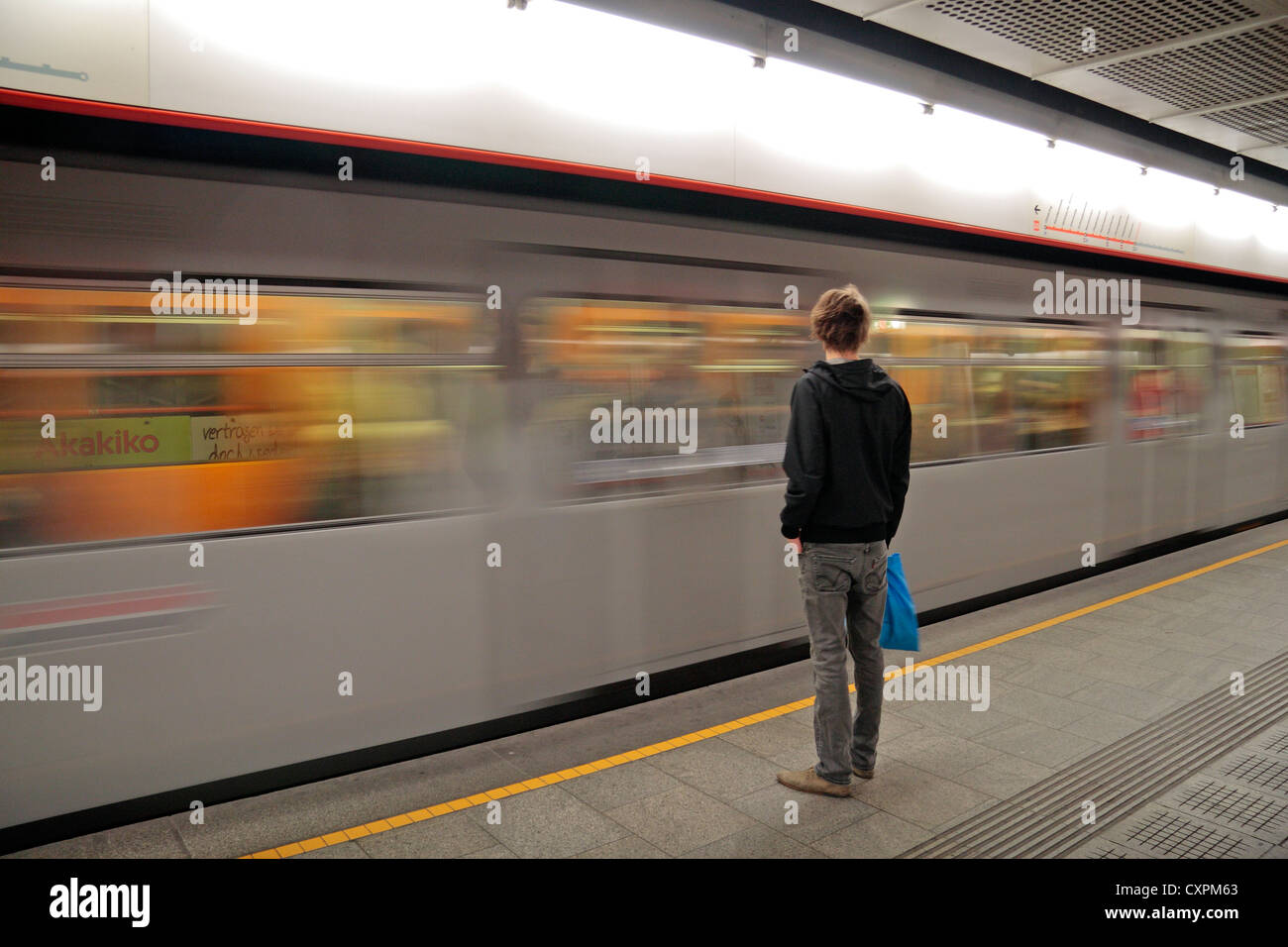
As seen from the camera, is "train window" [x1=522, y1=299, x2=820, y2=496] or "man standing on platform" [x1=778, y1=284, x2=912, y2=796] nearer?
"man standing on platform" [x1=778, y1=284, x2=912, y2=796]

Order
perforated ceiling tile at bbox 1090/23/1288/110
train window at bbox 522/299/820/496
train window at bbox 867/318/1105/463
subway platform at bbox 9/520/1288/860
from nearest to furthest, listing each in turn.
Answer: subway platform at bbox 9/520/1288/860 < train window at bbox 522/299/820/496 < perforated ceiling tile at bbox 1090/23/1288/110 < train window at bbox 867/318/1105/463

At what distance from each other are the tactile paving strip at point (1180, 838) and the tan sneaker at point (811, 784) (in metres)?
0.92

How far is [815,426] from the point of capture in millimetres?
3252

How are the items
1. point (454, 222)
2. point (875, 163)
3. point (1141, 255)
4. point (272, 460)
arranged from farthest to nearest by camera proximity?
point (1141, 255) < point (875, 163) < point (454, 222) < point (272, 460)

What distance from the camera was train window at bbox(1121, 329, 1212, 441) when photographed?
775 cm

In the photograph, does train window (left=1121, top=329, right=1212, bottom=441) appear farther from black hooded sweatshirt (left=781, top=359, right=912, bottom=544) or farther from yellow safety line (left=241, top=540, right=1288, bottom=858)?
black hooded sweatshirt (left=781, top=359, right=912, bottom=544)

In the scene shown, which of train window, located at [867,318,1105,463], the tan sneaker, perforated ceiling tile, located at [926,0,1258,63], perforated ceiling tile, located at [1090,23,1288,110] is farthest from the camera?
train window, located at [867,318,1105,463]

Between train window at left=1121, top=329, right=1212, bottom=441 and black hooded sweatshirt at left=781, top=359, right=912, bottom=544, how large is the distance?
17.7 ft

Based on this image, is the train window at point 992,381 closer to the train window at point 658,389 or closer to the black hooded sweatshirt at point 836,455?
the train window at point 658,389

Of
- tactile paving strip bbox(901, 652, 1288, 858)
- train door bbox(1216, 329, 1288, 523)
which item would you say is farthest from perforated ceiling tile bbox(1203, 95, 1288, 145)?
tactile paving strip bbox(901, 652, 1288, 858)

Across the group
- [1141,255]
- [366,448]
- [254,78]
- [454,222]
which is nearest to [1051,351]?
[1141,255]

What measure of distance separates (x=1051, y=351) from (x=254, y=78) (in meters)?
5.82

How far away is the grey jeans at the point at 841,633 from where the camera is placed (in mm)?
3326

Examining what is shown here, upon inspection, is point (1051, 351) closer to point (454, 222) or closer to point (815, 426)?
point (815, 426)
